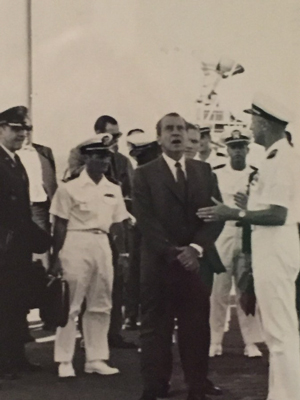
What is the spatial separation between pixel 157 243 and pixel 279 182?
1.02 feet

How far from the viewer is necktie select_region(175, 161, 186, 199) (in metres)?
1.38

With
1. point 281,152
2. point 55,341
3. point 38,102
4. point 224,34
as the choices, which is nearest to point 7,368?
point 55,341

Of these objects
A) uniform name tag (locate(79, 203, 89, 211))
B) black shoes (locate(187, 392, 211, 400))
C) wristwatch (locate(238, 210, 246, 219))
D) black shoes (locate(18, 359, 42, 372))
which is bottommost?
black shoes (locate(187, 392, 211, 400))

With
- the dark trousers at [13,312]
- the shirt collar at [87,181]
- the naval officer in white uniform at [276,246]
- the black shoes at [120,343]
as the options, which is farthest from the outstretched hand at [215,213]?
the dark trousers at [13,312]

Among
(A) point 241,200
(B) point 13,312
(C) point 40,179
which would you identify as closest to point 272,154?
(A) point 241,200

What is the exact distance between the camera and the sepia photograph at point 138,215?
4.47 ft

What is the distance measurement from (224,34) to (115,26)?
26 centimetres

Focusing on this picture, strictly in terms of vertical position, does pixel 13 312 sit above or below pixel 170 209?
below

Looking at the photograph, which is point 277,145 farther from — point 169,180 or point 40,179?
point 40,179

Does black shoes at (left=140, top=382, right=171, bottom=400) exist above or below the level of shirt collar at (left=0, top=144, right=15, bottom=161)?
below

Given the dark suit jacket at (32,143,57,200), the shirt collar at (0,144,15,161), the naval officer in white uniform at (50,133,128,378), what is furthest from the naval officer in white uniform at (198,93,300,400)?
the shirt collar at (0,144,15,161)

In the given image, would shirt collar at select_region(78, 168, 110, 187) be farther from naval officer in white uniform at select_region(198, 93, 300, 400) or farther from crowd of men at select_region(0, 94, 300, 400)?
naval officer in white uniform at select_region(198, 93, 300, 400)

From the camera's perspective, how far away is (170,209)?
1367mm

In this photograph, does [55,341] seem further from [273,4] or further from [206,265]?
[273,4]
